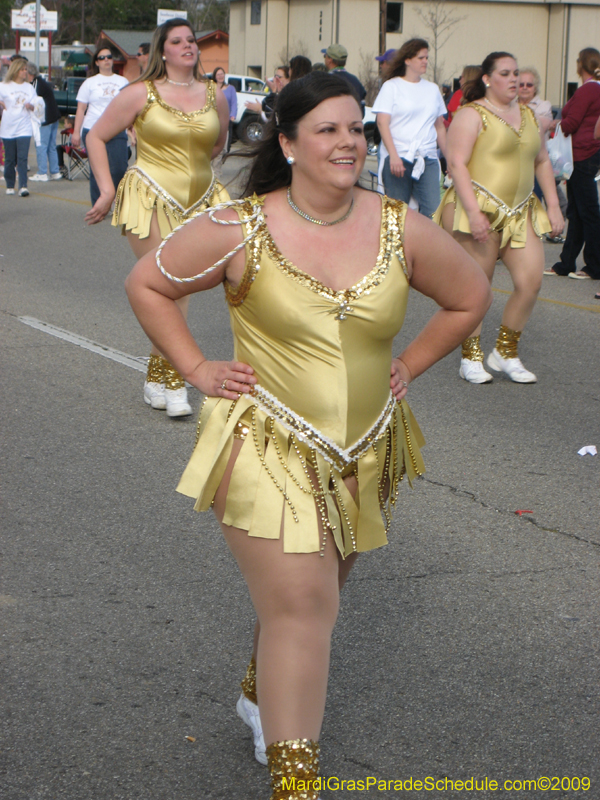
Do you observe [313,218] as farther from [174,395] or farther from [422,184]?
[422,184]

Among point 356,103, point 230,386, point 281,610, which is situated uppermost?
point 356,103

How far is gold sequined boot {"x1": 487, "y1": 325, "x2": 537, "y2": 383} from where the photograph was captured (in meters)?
6.79

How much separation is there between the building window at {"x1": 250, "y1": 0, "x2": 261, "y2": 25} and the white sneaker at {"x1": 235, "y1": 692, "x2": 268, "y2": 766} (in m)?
54.2

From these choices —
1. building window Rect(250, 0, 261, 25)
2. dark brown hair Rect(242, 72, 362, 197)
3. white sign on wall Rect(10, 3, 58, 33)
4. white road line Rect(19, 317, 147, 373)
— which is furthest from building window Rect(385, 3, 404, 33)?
dark brown hair Rect(242, 72, 362, 197)

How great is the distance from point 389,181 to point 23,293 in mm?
3444

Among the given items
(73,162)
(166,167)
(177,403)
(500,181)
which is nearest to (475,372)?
(500,181)

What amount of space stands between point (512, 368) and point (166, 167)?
8.59 feet

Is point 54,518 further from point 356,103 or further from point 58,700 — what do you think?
point 356,103

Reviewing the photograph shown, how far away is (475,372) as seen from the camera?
676 cm

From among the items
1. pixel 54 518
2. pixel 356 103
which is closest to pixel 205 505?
pixel 356 103

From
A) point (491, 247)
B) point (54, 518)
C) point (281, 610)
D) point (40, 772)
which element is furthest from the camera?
point (491, 247)

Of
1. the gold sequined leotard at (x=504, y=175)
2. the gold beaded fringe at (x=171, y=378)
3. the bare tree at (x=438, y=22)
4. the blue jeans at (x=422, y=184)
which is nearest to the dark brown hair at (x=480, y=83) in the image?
the gold sequined leotard at (x=504, y=175)

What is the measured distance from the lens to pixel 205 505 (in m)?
2.55

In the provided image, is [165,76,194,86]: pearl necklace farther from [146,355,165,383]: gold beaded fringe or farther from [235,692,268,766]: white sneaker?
[235,692,268,766]: white sneaker
